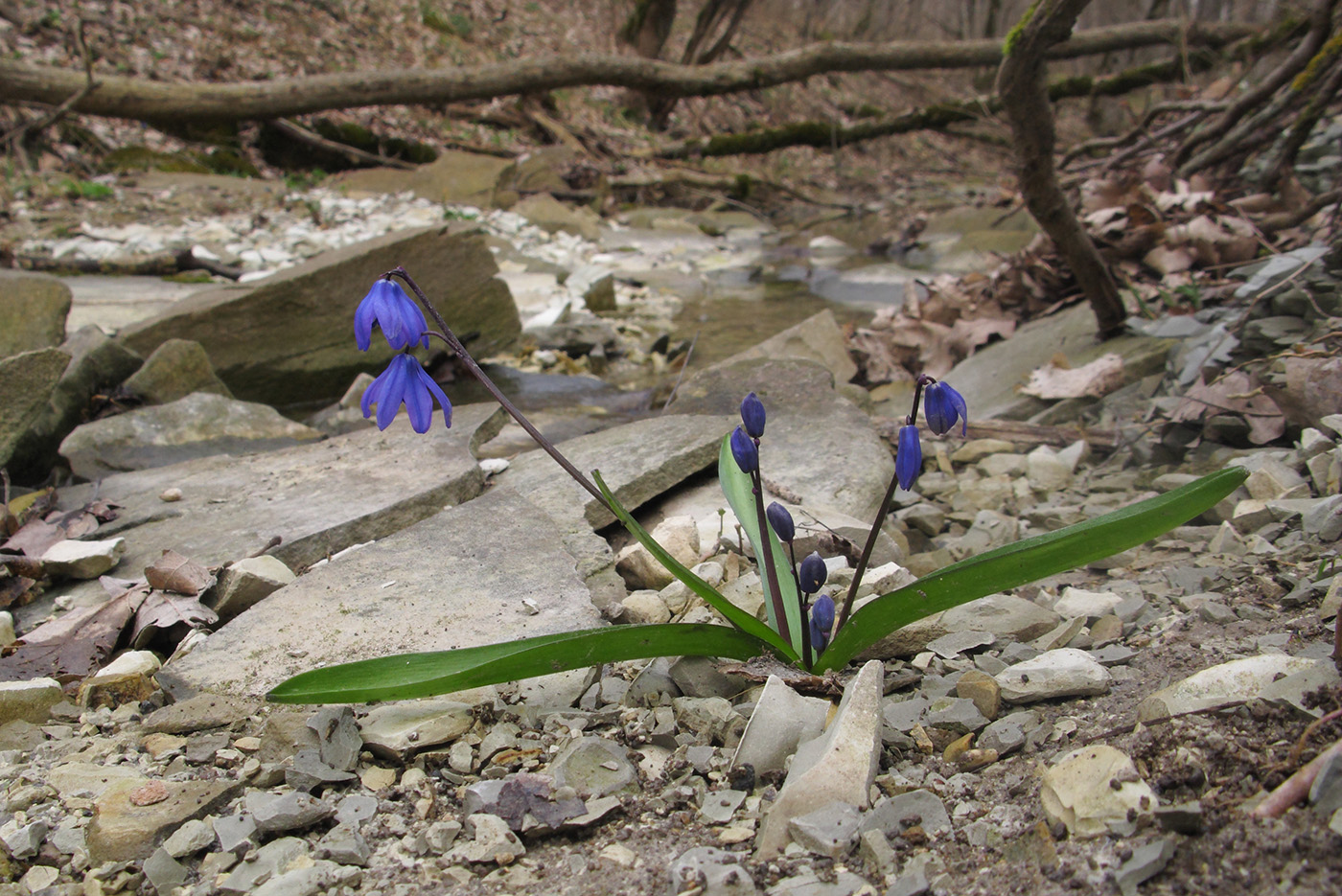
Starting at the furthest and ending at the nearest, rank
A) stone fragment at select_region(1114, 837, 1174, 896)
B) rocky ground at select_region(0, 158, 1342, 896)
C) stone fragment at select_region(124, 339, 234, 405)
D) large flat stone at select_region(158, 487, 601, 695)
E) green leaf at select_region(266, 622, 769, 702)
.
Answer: stone fragment at select_region(124, 339, 234, 405) < large flat stone at select_region(158, 487, 601, 695) < green leaf at select_region(266, 622, 769, 702) < rocky ground at select_region(0, 158, 1342, 896) < stone fragment at select_region(1114, 837, 1174, 896)

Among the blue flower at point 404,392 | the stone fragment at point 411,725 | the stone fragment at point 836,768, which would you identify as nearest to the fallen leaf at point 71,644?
the stone fragment at point 411,725

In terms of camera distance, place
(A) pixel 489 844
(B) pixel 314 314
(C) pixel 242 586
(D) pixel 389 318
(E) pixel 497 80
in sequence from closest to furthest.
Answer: (A) pixel 489 844, (D) pixel 389 318, (C) pixel 242 586, (B) pixel 314 314, (E) pixel 497 80

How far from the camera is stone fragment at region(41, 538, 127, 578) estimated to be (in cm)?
208

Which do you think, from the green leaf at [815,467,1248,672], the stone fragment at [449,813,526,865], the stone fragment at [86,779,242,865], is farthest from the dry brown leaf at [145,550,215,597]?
the green leaf at [815,467,1248,672]

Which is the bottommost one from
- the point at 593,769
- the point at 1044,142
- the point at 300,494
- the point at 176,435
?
the point at 176,435

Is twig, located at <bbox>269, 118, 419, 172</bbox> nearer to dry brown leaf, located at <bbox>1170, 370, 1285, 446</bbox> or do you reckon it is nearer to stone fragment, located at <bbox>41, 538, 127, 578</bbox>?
stone fragment, located at <bbox>41, 538, 127, 578</bbox>

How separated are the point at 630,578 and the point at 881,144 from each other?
14281mm

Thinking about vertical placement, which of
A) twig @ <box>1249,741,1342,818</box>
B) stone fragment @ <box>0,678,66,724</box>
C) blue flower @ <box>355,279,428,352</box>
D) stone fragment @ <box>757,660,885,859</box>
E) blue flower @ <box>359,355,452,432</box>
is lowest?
stone fragment @ <box>0,678,66,724</box>

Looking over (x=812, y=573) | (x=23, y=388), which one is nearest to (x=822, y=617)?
(x=812, y=573)

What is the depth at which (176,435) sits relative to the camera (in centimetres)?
312

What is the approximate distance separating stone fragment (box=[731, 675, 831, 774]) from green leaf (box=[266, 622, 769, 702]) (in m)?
0.18

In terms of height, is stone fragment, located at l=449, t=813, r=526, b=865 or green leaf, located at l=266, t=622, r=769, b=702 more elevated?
Result: green leaf, located at l=266, t=622, r=769, b=702

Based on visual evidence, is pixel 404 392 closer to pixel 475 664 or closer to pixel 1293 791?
pixel 475 664

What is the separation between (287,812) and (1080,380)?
2924mm
